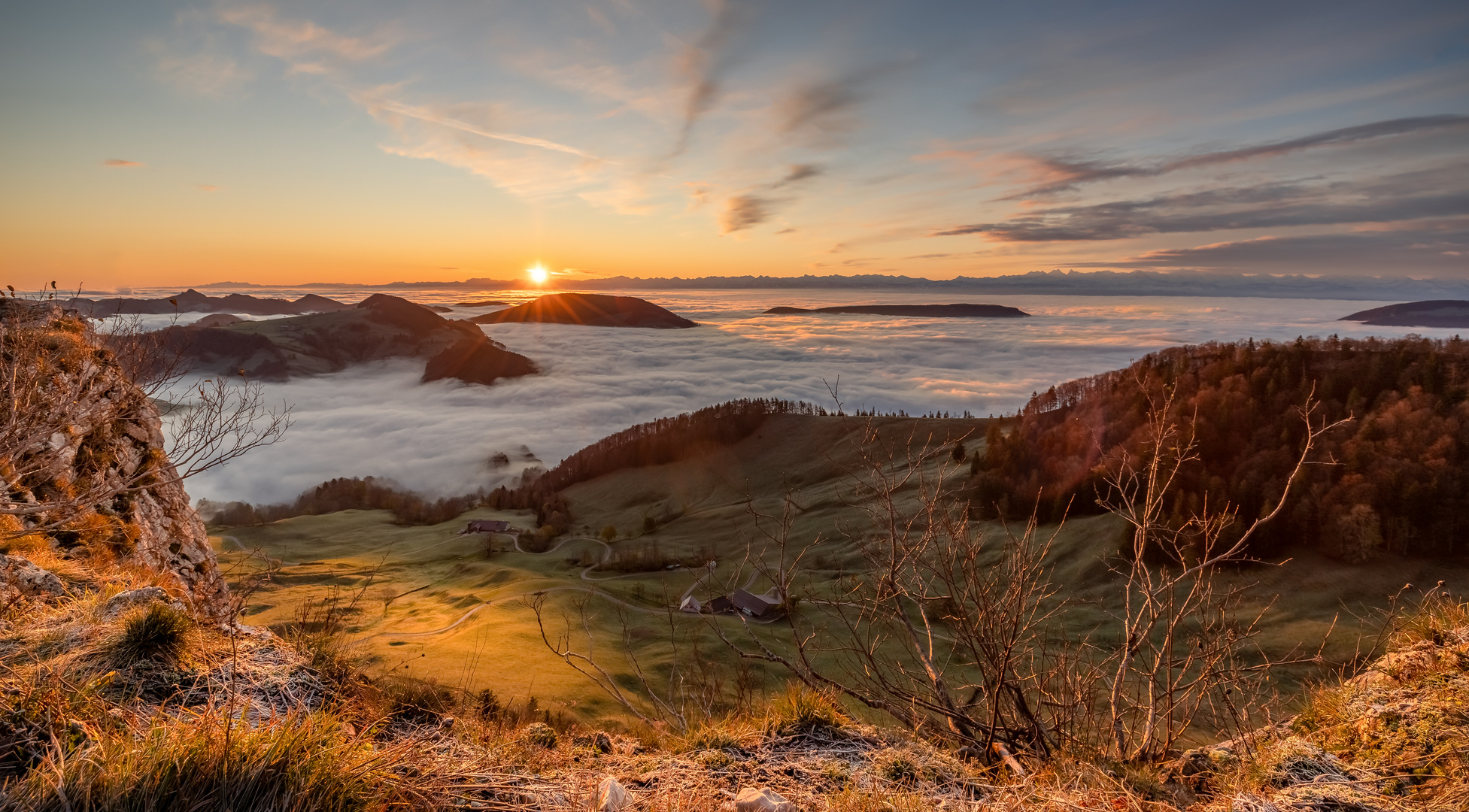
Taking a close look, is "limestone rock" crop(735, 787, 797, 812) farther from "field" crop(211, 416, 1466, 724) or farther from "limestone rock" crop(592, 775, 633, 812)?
"field" crop(211, 416, 1466, 724)

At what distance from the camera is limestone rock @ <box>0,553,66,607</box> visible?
6.84m

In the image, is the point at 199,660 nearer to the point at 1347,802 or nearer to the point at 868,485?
the point at 868,485

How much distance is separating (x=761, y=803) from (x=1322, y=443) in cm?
6584

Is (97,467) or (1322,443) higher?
(97,467)

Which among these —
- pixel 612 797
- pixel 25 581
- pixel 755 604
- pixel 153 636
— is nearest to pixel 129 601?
pixel 153 636

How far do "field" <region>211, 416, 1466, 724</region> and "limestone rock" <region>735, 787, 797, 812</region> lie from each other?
1509mm

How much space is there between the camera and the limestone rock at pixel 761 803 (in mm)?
4117

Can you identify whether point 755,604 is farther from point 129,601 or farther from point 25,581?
point 129,601

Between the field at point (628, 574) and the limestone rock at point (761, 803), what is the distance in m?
1.51

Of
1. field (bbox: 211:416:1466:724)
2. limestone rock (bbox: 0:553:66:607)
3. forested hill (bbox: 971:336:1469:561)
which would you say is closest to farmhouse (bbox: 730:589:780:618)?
field (bbox: 211:416:1466:724)

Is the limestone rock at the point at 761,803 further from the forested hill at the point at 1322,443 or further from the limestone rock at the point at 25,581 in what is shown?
the forested hill at the point at 1322,443

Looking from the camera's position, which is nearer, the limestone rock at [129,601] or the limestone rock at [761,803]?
the limestone rock at [761,803]

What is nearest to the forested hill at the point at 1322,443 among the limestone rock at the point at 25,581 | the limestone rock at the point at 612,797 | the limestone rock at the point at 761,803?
the limestone rock at the point at 761,803

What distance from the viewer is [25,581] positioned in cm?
721
